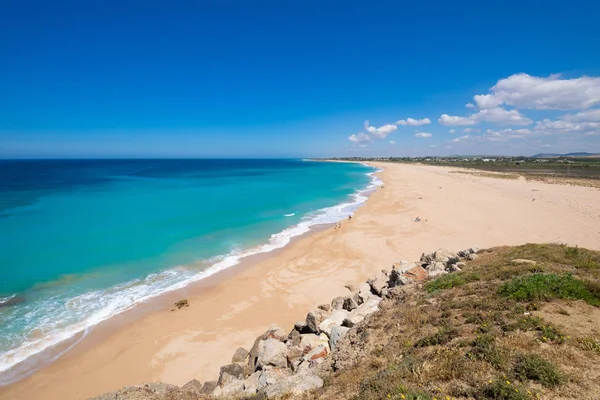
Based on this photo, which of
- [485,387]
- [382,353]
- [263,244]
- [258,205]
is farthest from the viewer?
[258,205]

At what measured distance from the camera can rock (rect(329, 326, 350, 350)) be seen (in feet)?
26.5

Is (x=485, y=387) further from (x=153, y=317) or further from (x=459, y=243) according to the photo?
(x=459, y=243)

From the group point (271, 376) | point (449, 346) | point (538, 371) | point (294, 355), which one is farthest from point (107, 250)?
point (538, 371)

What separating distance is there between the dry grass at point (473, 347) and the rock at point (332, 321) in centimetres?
123

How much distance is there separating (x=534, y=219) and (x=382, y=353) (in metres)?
28.1

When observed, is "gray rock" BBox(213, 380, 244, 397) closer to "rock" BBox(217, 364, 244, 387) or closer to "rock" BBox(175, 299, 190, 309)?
"rock" BBox(217, 364, 244, 387)

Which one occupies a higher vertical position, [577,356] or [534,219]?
[577,356]

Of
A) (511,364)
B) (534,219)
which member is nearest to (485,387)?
(511,364)

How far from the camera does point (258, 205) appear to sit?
38.2m

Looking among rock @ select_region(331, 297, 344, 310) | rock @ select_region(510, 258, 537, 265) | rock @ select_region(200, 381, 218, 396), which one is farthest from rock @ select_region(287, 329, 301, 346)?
rock @ select_region(510, 258, 537, 265)

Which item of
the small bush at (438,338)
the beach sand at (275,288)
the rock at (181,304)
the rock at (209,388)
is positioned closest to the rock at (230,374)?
the rock at (209,388)

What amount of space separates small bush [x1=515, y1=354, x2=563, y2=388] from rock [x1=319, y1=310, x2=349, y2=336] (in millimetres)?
5079

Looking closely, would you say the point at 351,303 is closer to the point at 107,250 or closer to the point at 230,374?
the point at 230,374

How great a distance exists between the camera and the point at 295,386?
5773 mm
